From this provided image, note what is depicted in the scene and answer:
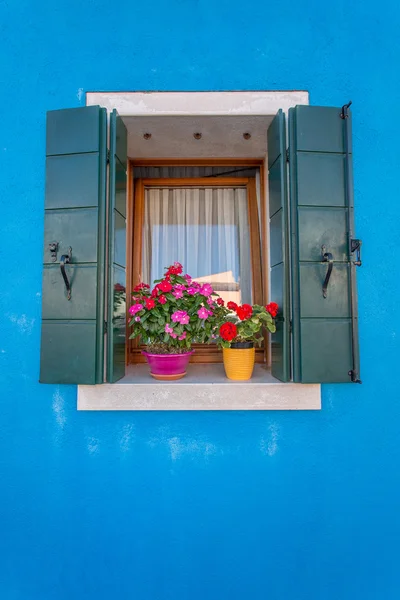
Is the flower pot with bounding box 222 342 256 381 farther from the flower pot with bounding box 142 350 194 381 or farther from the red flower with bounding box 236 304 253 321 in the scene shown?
the flower pot with bounding box 142 350 194 381

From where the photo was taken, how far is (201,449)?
190cm

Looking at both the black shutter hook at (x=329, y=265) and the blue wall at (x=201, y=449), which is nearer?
the black shutter hook at (x=329, y=265)

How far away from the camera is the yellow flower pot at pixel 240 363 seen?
192cm

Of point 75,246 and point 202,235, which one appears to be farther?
point 202,235

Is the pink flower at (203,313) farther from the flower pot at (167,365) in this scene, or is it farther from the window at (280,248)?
the window at (280,248)

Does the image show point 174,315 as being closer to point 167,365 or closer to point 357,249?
point 167,365

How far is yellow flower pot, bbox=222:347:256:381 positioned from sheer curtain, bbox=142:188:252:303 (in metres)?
0.64

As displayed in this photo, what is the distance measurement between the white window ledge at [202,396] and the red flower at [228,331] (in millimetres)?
254

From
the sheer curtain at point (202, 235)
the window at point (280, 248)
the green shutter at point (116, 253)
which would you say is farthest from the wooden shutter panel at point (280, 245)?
the green shutter at point (116, 253)

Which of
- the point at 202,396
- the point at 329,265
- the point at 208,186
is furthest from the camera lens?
the point at 208,186

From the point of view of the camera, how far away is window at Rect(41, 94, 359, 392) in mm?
1792

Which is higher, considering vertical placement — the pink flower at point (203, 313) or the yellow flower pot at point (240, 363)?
the pink flower at point (203, 313)

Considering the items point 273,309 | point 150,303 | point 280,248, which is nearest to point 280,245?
point 280,248

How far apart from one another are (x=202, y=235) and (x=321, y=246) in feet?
3.31
